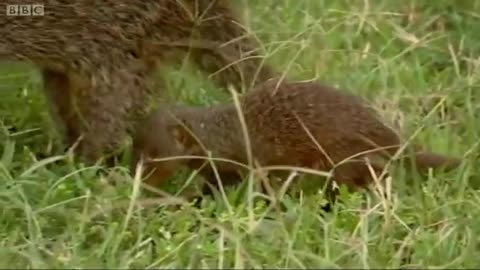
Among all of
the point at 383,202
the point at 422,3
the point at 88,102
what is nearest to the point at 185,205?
the point at 383,202

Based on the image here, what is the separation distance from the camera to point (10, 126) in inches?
156

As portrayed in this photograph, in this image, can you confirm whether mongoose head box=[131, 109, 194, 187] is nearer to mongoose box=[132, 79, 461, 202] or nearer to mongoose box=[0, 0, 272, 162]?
mongoose box=[132, 79, 461, 202]

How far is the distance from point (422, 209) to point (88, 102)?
104cm

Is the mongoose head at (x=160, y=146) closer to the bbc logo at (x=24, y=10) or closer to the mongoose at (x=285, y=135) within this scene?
the mongoose at (x=285, y=135)

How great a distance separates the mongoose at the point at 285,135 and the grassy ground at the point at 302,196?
0.28 ft

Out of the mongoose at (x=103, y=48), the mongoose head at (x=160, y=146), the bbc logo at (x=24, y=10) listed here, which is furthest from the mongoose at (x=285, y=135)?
the bbc logo at (x=24, y=10)

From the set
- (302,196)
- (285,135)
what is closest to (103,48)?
(285,135)

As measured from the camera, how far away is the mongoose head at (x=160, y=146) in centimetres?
353

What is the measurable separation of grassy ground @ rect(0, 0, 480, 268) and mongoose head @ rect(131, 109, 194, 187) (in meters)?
0.07

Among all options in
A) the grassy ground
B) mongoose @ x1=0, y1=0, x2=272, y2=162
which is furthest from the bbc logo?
the grassy ground

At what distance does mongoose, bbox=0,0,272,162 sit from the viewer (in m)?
3.76

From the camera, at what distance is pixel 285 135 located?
3586 mm

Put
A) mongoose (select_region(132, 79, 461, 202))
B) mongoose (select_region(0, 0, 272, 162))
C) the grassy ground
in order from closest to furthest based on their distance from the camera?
the grassy ground, mongoose (select_region(132, 79, 461, 202)), mongoose (select_region(0, 0, 272, 162))

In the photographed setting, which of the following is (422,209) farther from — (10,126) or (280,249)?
(10,126)
